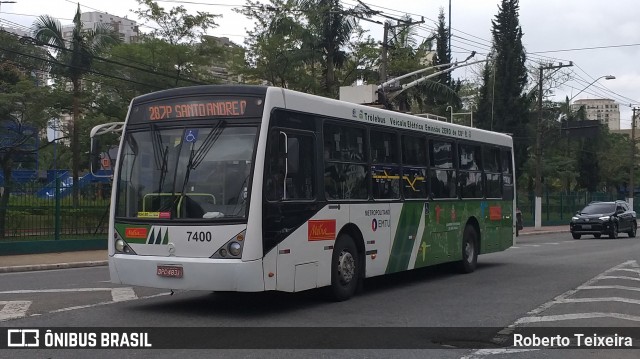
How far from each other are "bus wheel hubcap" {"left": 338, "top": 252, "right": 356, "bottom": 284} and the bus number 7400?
2.40m

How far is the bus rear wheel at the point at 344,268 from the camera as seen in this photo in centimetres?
1059

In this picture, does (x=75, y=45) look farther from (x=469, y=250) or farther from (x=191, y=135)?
(x=191, y=135)

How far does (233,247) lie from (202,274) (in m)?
0.53

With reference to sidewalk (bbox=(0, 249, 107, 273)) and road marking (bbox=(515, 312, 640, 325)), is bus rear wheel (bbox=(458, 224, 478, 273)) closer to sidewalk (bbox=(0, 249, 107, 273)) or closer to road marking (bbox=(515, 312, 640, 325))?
road marking (bbox=(515, 312, 640, 325))

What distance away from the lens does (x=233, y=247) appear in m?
8.95

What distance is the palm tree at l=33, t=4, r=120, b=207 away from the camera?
28.5 m

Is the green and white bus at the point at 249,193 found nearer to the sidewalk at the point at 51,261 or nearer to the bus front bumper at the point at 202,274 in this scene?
the bus front bumper at the point at 202,274

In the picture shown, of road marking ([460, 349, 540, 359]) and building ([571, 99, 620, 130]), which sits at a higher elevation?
building ([571, 99, 620, 130])

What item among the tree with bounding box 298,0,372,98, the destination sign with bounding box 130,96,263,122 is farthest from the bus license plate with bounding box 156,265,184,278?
the tree with bounding box 298,0,372,98

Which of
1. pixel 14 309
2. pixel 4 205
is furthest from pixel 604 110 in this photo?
pixel 14 309

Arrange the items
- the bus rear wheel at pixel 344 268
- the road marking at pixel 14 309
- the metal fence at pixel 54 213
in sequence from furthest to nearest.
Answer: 1. the metal fence at pixel 54 213
2. the bus rear wheel at pixel 344 268
3. the road marking at pixel 14 309

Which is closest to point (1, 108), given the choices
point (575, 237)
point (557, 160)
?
→ point (575, 237)

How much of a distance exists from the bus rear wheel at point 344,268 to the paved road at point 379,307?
0.20 meters

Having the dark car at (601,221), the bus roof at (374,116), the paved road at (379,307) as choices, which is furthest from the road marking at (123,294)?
the dark car at (601,221)
